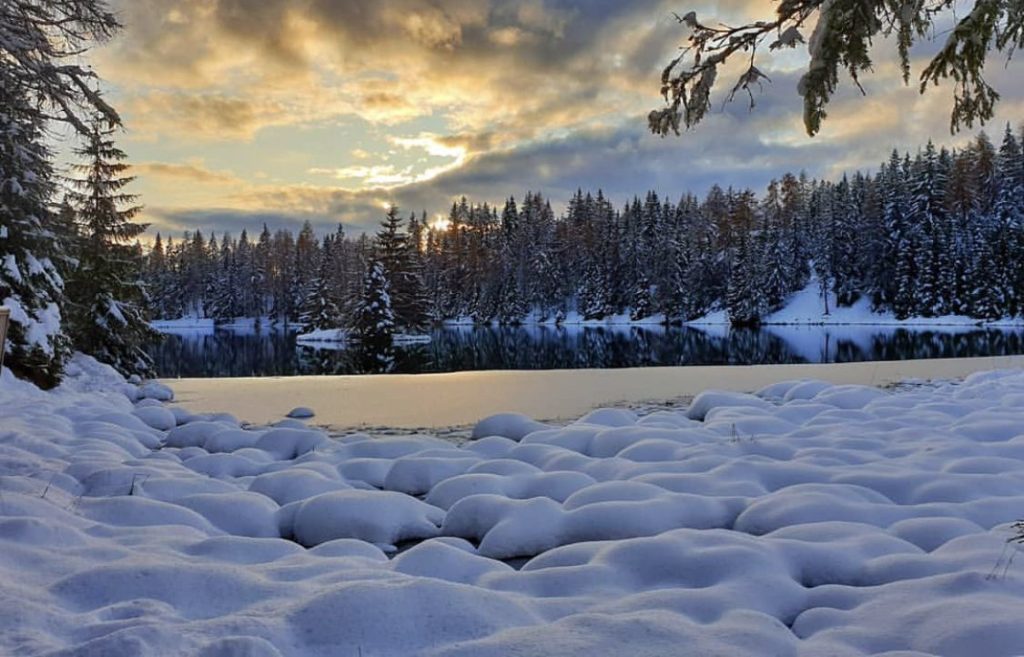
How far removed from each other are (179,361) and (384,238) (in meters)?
20.3

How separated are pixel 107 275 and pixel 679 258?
6141 cm

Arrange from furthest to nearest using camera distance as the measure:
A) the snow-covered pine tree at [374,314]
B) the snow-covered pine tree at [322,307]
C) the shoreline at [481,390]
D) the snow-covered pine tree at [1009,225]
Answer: the snow-covered pine tree at [322,307], the snow-covered pine tree at [1009,225], the snow-covered pine tree at [374,314], the shoreline at [481,390]

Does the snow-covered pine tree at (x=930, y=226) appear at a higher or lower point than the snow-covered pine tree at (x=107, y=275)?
higher

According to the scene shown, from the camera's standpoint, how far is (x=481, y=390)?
615 inches

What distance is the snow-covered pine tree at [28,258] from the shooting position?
1168 cm

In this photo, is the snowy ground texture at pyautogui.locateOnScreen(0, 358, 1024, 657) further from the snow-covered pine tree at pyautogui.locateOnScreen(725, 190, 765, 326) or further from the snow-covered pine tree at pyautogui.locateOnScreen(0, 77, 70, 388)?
the snow-covered pine tree at pyautogui.locateOnScreen(725, 190, 765, 326)

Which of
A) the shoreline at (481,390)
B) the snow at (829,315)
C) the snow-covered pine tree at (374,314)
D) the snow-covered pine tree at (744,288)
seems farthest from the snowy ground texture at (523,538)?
the snow-covered pine tree at (744,288)

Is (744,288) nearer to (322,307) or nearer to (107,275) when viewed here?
(322,307)

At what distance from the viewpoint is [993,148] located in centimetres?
6134

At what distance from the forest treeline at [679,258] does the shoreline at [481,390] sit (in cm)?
2680

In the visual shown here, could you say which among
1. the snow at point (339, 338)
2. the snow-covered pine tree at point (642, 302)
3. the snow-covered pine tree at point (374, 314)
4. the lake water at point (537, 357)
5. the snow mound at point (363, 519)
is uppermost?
the snow-covered pine tree at point (642, 302)

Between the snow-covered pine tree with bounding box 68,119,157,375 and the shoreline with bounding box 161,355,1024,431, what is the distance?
2256 mm

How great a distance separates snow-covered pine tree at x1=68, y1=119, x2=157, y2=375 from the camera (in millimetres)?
17859

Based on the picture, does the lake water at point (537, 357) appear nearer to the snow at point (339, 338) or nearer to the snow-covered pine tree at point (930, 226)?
the snow at point (339, 338)
